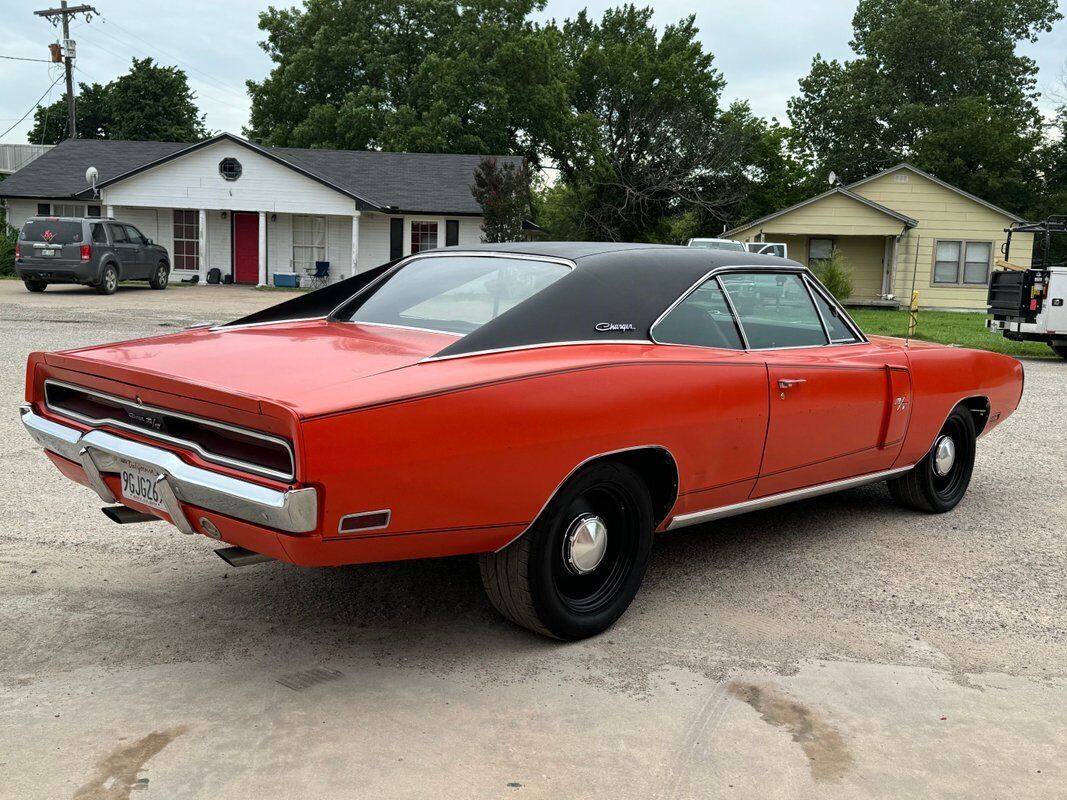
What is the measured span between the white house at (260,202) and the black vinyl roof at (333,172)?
44mm

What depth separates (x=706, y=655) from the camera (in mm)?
3680

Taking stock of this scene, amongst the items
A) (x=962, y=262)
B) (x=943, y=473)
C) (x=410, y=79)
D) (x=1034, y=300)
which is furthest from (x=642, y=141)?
(x=943, y=473)

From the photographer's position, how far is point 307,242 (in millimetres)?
32594

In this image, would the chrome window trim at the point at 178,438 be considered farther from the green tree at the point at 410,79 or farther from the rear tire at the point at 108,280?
the green tree at the point at 410,79

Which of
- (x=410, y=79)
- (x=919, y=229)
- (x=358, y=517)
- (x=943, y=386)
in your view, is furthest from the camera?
(x=410, y=79)

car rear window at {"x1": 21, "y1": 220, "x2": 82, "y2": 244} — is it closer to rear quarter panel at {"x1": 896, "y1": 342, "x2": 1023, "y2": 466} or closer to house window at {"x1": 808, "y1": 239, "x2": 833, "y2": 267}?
house window at {"x1": 808, "y1": 239, "x2": 833, "y2": 267}

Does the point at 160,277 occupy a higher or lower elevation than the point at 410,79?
lower

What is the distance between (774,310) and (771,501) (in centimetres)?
93

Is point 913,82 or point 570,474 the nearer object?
point 570,474

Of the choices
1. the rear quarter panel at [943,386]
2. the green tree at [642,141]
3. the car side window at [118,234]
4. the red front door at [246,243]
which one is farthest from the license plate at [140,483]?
the green tree at [642,141]

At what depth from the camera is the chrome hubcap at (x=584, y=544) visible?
3625 millimetres

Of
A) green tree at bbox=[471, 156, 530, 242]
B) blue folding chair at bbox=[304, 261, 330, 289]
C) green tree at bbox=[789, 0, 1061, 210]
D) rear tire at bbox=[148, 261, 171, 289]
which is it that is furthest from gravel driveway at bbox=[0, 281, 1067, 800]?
green tree at bbox=[789, 0, 1061, 210]

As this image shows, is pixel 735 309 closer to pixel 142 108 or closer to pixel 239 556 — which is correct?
pixel 239 556

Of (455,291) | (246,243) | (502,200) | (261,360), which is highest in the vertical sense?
(502,200)
